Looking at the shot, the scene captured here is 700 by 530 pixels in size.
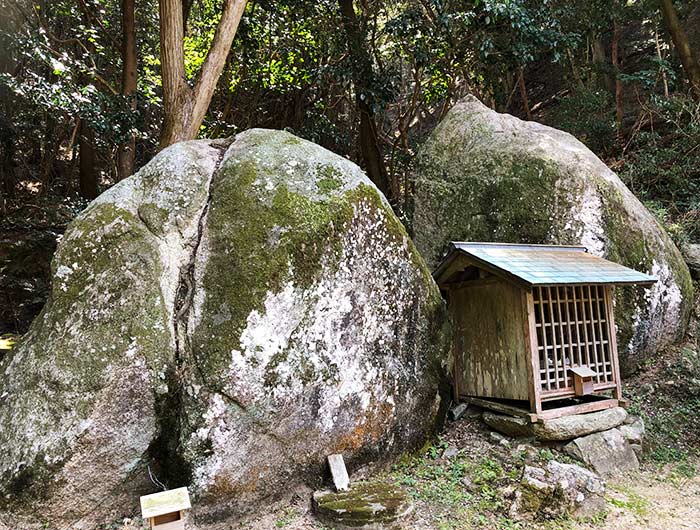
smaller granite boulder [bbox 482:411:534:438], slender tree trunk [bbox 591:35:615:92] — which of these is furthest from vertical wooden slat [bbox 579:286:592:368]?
slender tree trunk [bbox 591:35:615:92]

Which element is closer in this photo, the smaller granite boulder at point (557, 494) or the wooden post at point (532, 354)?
the smaller granite boulder at point (557, 494)

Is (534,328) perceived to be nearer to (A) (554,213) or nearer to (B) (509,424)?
(B) (509,424)

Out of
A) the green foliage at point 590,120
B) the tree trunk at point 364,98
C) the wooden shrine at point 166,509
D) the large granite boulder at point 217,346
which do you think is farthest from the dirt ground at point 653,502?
the green foliage at point 590,120

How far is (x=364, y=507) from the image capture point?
4.18 m

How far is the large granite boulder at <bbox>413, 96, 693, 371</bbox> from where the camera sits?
7281 mm

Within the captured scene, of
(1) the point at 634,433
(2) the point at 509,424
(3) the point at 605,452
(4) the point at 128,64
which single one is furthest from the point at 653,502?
(4) the point at 128,64

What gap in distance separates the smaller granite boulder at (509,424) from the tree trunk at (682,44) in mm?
10552

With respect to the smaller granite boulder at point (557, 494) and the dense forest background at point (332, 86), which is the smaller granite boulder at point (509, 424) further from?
the dense forest background at point (332, 86)

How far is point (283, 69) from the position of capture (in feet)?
Result: 40.9

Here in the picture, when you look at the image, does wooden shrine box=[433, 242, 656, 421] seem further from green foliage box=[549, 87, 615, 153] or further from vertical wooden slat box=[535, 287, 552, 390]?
green foliage box=[549, 87, 615, 153]

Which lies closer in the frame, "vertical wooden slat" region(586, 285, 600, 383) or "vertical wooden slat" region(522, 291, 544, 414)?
"vertical wooden slat" region(522, 291, 544, 414)

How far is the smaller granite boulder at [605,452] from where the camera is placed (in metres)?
5.28

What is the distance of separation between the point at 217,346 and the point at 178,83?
14.2 feet

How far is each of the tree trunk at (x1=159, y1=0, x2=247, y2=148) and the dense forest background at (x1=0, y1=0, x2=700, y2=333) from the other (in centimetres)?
172
